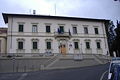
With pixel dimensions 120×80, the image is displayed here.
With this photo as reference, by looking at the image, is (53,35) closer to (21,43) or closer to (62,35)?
(62,35)

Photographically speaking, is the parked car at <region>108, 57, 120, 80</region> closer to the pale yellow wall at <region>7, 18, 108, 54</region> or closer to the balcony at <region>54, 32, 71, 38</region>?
the pale yellow wall at <region>7, 18, 108, 54</region>

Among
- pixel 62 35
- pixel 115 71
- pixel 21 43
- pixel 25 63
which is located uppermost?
pixel 62 35

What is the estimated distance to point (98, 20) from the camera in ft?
143

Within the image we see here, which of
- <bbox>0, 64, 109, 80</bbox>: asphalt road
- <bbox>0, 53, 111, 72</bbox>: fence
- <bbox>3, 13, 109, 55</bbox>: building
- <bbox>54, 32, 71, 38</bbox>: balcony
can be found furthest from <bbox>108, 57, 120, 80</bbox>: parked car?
<bbox>54, 32, 71, 38</bbox>: balcony

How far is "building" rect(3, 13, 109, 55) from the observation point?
36.9 meters

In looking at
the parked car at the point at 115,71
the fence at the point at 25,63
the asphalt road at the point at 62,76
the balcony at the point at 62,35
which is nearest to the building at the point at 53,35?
the balcony at the point at 62,35

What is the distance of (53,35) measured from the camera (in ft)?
127

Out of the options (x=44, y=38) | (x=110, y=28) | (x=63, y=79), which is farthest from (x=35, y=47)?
(x=110, y=28)

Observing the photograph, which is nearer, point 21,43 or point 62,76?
point 62,76

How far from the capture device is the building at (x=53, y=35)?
121ft

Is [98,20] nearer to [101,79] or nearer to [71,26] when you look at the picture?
[71,26]

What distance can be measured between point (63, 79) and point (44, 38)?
23.0 meters

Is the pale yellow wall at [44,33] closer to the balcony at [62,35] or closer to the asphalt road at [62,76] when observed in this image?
the balcony at [62,35]

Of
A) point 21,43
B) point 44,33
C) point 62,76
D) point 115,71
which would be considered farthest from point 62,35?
point 115,71
